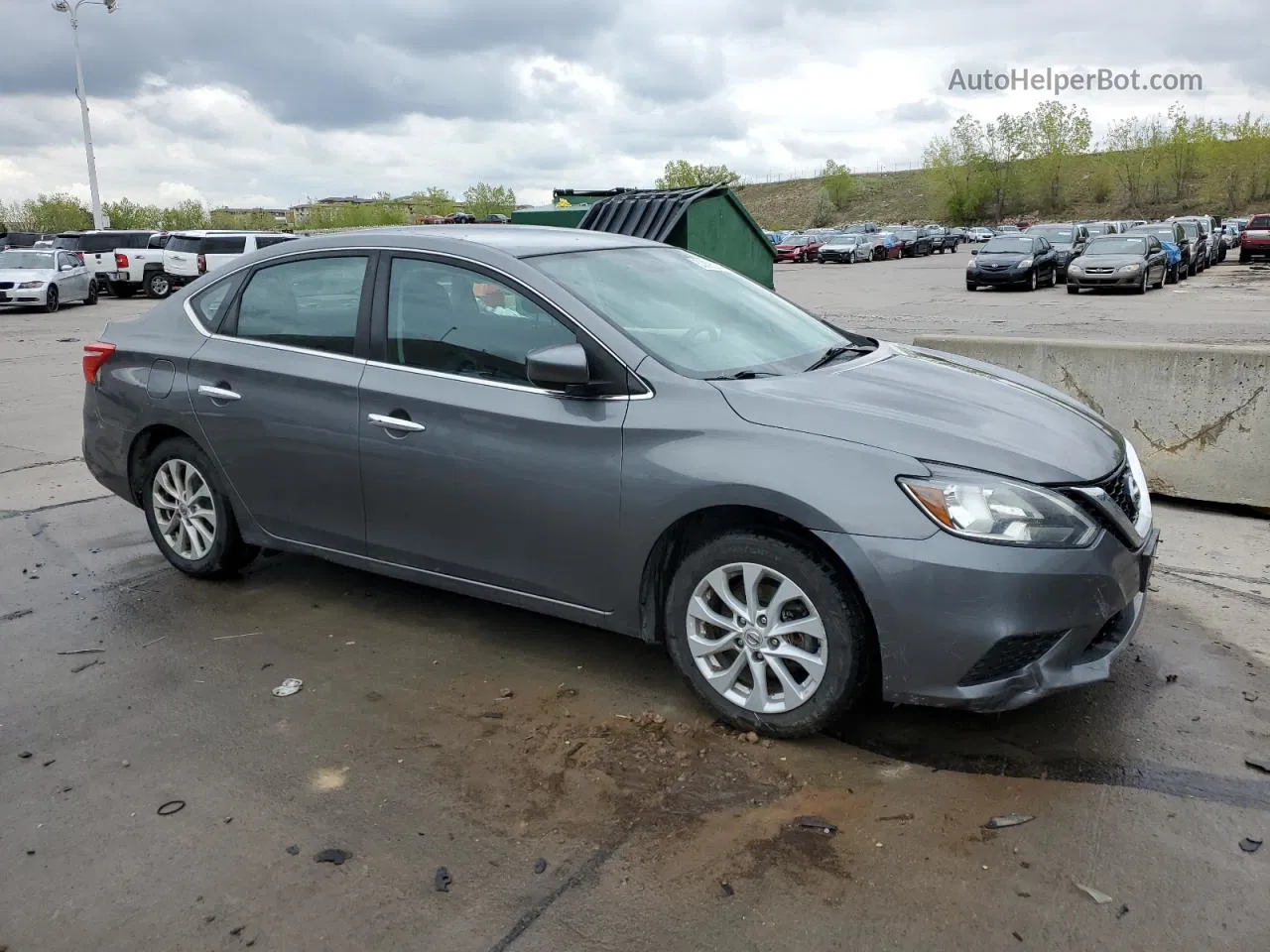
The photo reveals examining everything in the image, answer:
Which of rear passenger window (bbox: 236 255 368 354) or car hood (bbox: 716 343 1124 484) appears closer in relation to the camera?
car hood (bbox: 716 343 1124 484)

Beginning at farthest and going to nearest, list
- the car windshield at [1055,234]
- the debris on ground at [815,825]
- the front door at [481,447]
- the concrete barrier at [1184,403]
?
the car windshield at [1055,234]
the concrete barrier at [1184,403]
the front door at [481,447]
the debris on ground at [815,825]

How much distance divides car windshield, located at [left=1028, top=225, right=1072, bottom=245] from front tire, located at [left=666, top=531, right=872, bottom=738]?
31.4 metres

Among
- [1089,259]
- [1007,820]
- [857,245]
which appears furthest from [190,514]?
[857,245]

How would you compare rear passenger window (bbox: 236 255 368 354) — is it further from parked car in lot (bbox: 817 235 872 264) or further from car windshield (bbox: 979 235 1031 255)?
parked car in lot (bbox: 817 235 872 264)

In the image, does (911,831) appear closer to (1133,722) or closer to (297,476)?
(1133,722)

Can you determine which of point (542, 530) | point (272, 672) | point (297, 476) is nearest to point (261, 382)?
point (297, 476)

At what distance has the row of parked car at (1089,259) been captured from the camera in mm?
27109

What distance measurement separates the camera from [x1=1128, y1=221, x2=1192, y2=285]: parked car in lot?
30.8 meters

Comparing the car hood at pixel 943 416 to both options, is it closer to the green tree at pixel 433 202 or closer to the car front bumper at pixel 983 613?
the car front bumper at pixel 983 613

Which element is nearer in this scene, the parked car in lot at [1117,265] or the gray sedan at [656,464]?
the gray sedan at [656,464]

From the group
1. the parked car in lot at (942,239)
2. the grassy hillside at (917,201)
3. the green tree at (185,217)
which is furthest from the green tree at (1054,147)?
the green tree at (185,217)

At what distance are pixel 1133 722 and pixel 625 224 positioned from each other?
9.51 m

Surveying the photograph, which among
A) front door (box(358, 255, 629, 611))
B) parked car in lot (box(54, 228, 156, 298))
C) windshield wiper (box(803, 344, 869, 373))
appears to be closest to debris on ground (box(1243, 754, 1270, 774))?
windshield wiper (box(803, 344, 869, 373))

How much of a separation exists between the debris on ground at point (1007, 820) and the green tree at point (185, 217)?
87636 millimetres
